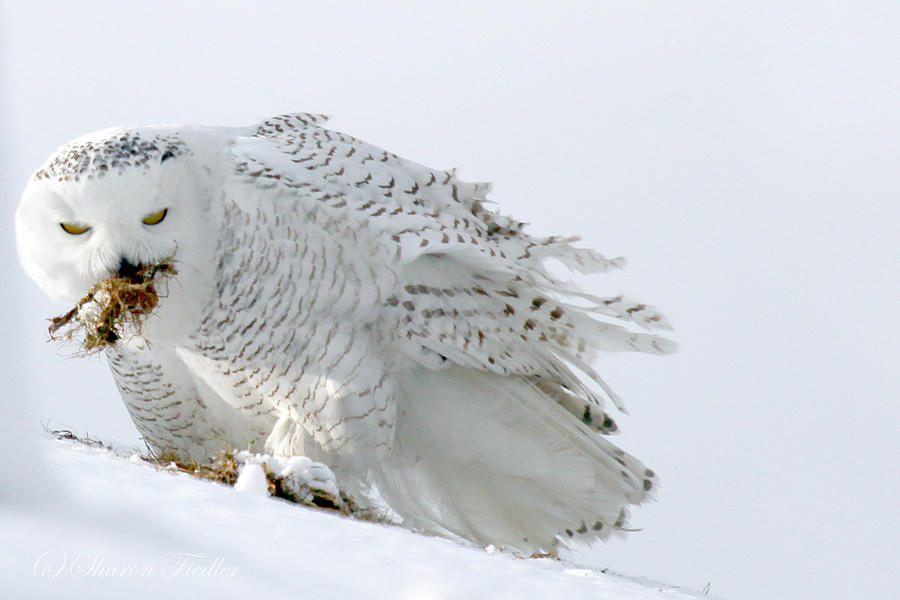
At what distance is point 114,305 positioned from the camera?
4371 mm

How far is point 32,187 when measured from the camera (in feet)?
14.3

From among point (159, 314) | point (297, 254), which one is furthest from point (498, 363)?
point (159, 314)

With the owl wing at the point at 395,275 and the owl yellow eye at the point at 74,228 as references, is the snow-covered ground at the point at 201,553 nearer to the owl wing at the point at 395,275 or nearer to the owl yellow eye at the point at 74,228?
the owl yellow eye at the point at 74,228

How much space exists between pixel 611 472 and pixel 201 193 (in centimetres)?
228

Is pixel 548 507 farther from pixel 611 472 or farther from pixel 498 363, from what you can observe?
pixel 498 363

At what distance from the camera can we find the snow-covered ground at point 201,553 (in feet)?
6.44

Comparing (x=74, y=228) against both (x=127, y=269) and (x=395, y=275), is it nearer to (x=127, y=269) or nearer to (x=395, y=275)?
(x=127, y=269)

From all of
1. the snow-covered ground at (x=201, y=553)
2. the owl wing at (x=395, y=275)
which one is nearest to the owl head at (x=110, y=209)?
the owl wing at (x=395, y=275)

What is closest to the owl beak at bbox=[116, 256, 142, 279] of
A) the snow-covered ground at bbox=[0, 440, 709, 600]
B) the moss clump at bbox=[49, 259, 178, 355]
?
the moss clump at bbox=[49, 259, 178, 355]

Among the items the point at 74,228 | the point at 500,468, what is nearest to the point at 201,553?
the point at 74,228

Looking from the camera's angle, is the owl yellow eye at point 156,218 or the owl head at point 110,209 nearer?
the owl head at point 110,209

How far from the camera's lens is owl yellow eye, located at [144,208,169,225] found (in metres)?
4.35

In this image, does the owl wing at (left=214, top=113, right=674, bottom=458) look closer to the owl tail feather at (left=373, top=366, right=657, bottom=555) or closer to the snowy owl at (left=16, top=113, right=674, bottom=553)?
the snowy owl at (left=16, top=113, right=674, bottom=553)

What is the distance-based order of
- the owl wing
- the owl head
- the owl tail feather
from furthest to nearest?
1. the owl tail feather
2. the owl wing
3. the owl head
